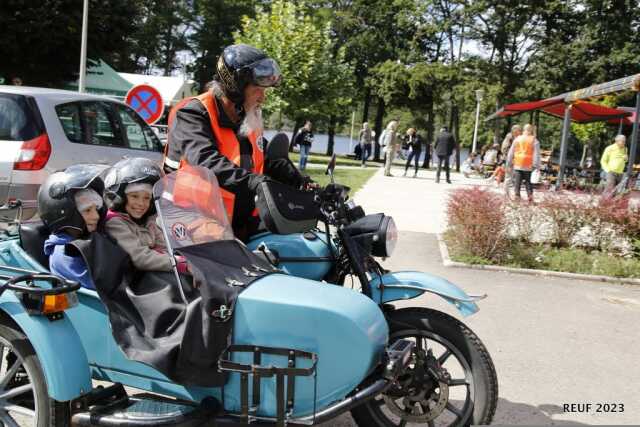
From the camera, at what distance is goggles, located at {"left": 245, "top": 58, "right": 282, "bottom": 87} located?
3.38 metres

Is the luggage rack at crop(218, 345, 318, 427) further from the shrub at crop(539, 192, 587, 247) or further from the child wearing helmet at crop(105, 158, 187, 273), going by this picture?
the shrub at crop(539, 192, 587, 247)

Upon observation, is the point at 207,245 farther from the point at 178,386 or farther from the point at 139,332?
the point at 178,386

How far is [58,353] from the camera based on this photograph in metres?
2.68

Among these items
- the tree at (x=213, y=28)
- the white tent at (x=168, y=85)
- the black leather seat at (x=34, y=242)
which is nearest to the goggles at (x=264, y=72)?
the black leather seat at (x=34, y=242)

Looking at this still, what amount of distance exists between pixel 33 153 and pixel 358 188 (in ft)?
33.4

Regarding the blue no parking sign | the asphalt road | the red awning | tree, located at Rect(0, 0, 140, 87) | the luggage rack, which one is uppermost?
tree, located at Rect(0, 0, 140, 87)

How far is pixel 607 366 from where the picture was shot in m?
4.81

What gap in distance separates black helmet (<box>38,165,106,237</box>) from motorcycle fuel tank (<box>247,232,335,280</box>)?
0.86 m

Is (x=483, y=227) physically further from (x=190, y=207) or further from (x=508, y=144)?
(x=508, y=144)

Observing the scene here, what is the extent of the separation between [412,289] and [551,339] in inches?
106

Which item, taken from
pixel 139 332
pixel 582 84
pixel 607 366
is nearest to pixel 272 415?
pixel 139 332

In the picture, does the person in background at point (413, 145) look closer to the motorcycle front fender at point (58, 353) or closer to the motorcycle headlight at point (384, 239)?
the motorcycle headlight at point (384, 239)

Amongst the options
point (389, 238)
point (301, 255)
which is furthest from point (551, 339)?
point (301, 255)

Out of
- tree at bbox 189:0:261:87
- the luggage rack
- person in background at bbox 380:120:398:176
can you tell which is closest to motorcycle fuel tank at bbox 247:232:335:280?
the luggage rack
